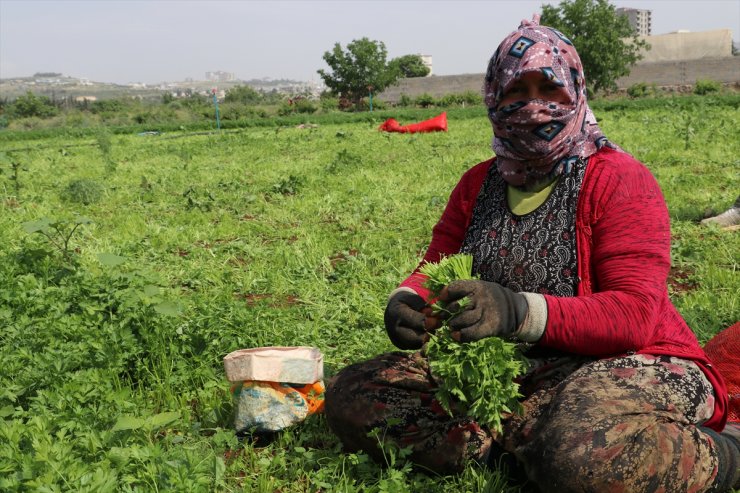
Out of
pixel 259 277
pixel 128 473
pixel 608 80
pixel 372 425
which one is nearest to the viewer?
pixel 128 473

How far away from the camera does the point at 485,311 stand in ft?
6.28

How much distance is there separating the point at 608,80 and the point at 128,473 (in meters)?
52.6

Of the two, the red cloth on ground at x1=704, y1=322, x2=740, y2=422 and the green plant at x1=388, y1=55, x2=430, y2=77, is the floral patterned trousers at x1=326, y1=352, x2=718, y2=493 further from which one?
the green plant at x1=388, y1=55, x2=430, y2=77

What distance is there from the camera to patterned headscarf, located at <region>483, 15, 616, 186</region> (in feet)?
7.15

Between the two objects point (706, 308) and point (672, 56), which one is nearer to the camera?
point (706, 308)

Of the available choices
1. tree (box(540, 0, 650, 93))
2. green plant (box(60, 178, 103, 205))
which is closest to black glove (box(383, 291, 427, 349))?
green plant (box(60, 178, 103, 205))

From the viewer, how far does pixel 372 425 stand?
240 centimetres

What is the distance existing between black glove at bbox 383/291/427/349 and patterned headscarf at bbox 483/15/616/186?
560 millimetres

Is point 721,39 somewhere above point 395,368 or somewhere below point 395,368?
above

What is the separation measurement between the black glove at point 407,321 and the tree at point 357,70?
57.2 m

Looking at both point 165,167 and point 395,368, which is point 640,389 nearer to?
point 395,368

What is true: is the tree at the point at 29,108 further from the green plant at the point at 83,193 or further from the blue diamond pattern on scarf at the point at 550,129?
the blue diamond pattern on scarf at the point at 550,129

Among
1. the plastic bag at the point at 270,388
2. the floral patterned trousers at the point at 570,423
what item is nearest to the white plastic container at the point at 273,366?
the plastic bag at the point at 270,388

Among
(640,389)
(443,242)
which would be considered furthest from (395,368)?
(640,389)
